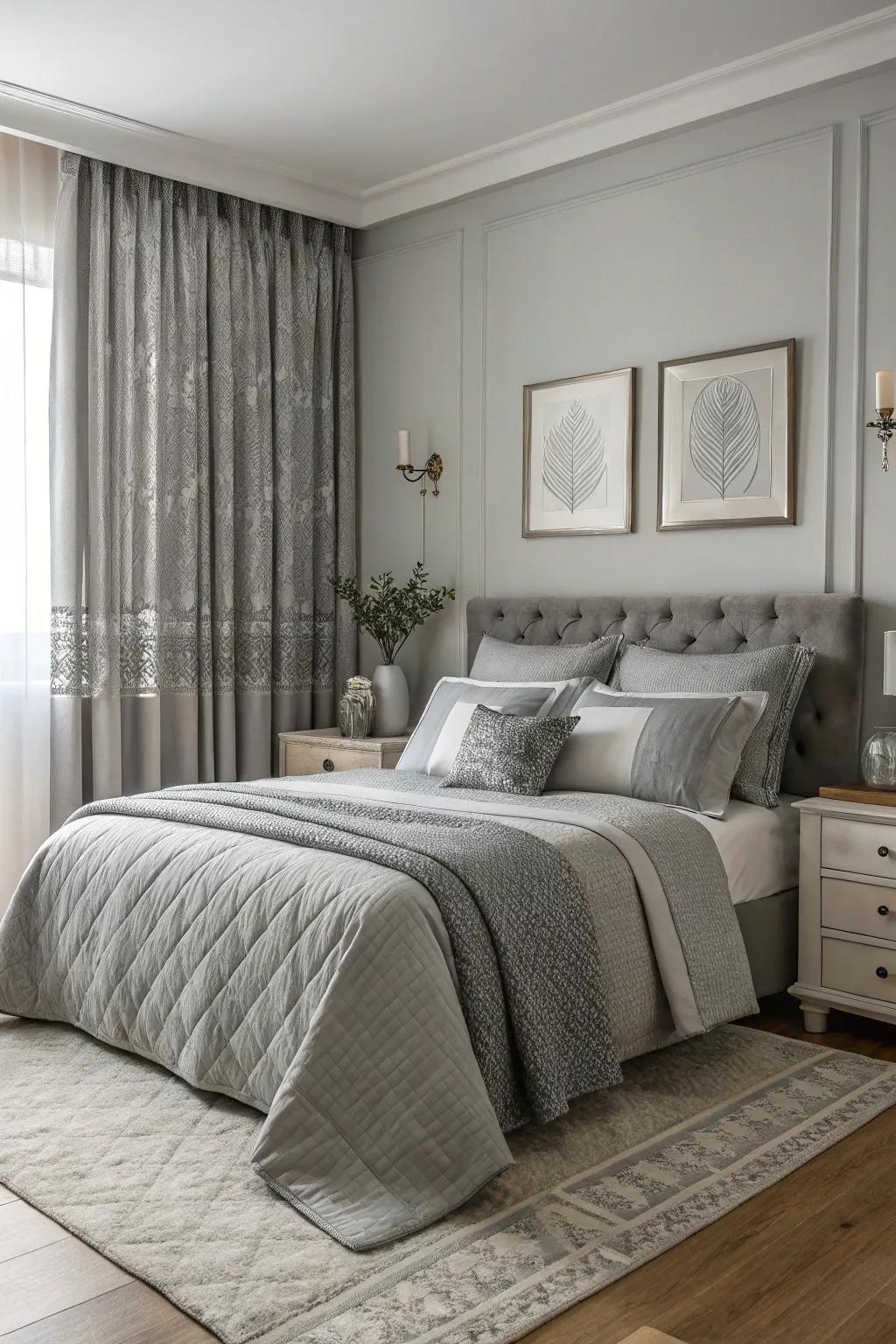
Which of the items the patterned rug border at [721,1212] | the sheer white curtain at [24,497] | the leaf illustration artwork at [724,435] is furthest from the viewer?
the sheer white curtain at [24,497]

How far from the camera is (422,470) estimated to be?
5062 millimetres

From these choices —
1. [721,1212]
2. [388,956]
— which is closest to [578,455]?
[388,956]

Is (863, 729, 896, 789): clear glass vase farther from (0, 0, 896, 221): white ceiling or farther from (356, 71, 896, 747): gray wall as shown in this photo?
(0, 0, 896, 221): white ceiling

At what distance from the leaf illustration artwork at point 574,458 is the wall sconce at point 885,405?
1.07 metres

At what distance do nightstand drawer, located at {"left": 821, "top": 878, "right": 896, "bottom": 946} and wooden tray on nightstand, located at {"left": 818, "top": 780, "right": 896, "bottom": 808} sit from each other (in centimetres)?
21

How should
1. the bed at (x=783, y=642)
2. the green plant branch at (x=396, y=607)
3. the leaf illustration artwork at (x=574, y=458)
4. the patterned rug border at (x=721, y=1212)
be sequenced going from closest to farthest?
1. the patterned rug border at (x=721, y=1212)
2. the bed at (x=783, y=642)
3. the leaf illustration artwork at (x=574, y=458)
4. the green plant branch at (x=396, y=607)

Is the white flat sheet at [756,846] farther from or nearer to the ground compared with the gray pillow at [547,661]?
nearer to the ground

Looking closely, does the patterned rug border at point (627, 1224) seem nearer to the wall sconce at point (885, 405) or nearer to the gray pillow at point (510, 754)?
the gray pillow at point (510, 754)

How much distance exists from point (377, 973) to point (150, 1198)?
1.98ft

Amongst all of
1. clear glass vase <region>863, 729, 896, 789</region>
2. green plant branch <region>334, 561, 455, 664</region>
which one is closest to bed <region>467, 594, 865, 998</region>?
clear glass vase <region>863, 729, 896, 789</region>

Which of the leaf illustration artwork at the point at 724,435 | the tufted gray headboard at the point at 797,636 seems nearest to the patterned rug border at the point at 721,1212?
the tufted gray headboard at the point at 797,636

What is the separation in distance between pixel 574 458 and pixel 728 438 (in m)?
0.65

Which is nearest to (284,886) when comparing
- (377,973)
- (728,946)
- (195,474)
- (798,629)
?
(377,973)

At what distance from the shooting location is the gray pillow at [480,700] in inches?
150
